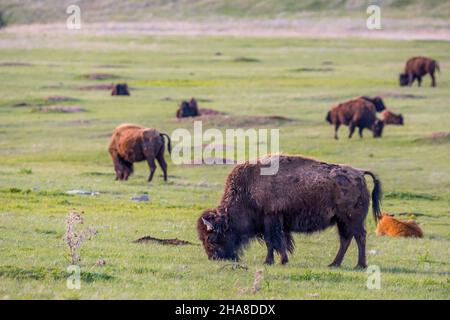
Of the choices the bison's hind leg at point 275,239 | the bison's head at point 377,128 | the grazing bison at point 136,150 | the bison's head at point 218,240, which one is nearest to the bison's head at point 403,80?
the bison's head at point 377,128

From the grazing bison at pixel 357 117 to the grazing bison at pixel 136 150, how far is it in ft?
32.3

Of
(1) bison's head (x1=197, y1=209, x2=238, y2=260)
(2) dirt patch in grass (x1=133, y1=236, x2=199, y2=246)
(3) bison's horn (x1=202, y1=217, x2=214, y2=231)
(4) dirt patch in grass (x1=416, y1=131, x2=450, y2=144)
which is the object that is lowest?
(2) dirt patch in grass (x1=133, y1=236, x2=199, y2=246)

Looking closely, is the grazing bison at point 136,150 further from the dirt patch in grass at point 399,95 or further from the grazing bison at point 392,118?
the dirt patch in grass at point 399,95

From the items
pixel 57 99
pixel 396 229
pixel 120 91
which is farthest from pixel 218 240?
pixel 120 91

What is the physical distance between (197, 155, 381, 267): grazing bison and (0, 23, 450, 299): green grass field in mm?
393

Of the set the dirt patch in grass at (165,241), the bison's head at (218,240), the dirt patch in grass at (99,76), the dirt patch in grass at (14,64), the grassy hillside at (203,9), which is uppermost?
the grassy hillside at (203,9)

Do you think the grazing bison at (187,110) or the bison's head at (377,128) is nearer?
the bison's head at (377,128)

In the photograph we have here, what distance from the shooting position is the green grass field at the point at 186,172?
40.0ft

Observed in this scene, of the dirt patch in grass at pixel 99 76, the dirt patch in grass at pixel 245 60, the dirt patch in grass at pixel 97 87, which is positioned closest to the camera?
the dirt patch in grass at pixel 97 87

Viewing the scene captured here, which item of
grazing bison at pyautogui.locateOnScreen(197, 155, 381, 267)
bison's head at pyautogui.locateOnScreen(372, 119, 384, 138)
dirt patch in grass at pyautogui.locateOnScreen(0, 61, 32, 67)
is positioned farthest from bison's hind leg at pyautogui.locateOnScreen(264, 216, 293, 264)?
dirt patch in grass at pyautogui.locateOnScreen(0, 61, 32, 67)

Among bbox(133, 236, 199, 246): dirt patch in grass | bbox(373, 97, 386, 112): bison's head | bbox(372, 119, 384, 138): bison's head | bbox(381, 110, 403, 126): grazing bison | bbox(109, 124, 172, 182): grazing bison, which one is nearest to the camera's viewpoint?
bbox(133, 236, 199, 246): dirt patch in grass

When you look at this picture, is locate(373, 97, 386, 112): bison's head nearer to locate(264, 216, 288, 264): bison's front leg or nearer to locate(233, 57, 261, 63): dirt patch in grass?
locate(264, 216, 288, 264): bison's front leg

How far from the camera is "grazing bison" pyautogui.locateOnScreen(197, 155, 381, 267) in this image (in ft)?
45.6
